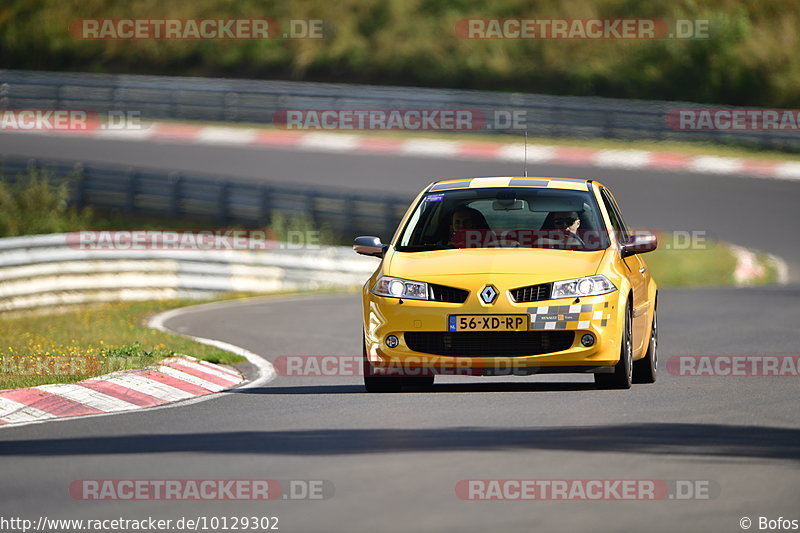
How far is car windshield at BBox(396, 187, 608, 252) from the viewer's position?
11.5 m

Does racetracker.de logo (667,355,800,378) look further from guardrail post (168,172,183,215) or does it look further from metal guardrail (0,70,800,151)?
metal guardrail (0,70,800,151)

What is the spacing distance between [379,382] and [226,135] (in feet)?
90.0

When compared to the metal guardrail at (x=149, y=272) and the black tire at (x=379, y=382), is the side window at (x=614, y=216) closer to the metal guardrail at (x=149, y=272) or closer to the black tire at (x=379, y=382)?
the black tire at (x=379, y=382)

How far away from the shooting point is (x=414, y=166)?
3444 centimetres

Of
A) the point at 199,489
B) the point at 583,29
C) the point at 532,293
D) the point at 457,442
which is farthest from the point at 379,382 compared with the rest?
the point at 583,29

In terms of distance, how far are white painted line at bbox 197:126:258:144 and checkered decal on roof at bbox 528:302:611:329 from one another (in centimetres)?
2746

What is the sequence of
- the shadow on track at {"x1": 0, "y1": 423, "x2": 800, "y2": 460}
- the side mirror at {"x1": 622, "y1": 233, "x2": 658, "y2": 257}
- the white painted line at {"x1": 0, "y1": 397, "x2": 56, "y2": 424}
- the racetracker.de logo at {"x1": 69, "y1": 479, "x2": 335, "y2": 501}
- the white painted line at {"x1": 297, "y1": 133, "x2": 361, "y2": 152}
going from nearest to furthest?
the racetracker.de logo at {"x1": 69, "y1": 479, "x2": 335, "y2": 501}
the shadow on track at {"x1": 0, "y1": 423, "x2": 800, "y2": 460}
the white painted line at {"x1": 0, "y1": 397, "x2": 56, "y2": 424}
the side mirror at {"x1": 622, "y1": 233, "x2": 658, "y2": 257}
the white painted line at {"x1": 297, "y1": 133, "x2": 361, "y2": 152}

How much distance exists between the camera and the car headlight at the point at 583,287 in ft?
35.2

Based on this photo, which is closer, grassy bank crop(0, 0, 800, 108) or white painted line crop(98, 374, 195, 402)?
white painted line crop(98, 374, 195, 402)

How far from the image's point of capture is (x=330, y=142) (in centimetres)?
3741

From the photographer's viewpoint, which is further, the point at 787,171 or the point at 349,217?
the point at 787,171

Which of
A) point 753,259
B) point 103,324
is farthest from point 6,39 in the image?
point 103,324

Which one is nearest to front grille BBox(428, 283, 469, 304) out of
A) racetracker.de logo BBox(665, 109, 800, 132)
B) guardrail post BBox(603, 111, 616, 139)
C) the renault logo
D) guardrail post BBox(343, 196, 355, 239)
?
the renault logo

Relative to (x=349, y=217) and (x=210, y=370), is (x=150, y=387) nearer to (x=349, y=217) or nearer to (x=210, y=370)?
(x=210, y=370)
